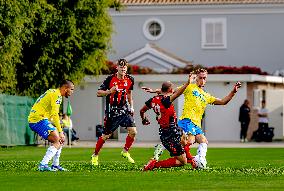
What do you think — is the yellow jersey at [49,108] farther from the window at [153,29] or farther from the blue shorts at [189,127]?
the window at [153,29]

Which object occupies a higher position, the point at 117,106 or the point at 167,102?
the point at 167,102

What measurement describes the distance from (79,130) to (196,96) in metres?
36.2

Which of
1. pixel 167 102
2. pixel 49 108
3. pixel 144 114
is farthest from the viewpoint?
pixel 144 114

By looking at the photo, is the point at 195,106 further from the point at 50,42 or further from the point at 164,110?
the point at 50,42

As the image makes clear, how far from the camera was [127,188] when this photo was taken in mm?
17500

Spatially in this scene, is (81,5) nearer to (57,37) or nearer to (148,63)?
(57,37)

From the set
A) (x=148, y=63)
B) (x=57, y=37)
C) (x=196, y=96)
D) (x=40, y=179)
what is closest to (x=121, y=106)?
(x=196, y=96)

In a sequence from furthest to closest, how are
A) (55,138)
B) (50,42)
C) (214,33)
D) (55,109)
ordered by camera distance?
(214,33), (50,42), (55,138), (55,109)

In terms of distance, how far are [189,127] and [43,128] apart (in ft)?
9.94

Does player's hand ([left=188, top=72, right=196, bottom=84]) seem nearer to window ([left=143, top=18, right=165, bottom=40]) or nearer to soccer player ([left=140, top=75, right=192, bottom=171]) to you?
soccer player ([left=140, top=75, right=192, bottom=171])

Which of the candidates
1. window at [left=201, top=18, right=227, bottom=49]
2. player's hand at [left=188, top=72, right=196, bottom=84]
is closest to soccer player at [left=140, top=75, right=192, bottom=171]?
player's hand at [left=188, top=72, right=196, bottom=84]

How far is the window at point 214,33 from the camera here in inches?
2697

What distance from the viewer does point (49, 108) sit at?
22797 millimetres

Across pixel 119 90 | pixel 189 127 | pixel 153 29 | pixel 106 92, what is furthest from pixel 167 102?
pixel 153 29
